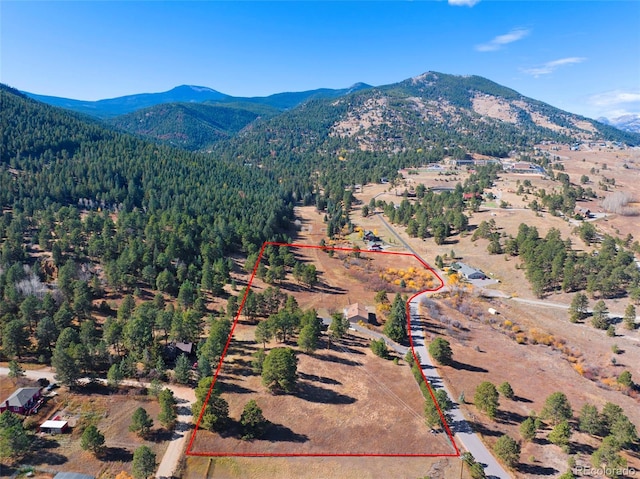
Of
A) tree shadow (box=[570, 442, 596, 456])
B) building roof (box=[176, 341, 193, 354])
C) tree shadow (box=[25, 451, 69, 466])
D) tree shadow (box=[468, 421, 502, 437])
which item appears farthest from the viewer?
building roof (box=[176, 341, 193, 354])

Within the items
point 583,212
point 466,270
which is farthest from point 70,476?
point 583,212

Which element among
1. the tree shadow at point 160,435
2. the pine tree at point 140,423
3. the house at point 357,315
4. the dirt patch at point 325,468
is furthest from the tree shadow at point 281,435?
the house at point 357,315

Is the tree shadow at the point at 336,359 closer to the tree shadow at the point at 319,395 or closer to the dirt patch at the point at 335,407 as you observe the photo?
the dirt patch at the point at 335,407

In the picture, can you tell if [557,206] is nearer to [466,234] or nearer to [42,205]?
[466,234]

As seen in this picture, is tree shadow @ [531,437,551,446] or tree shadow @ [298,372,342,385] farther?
tree shadow @ [298,372,342,385]

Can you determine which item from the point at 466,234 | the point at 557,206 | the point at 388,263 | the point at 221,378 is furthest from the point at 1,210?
the point at 557,206

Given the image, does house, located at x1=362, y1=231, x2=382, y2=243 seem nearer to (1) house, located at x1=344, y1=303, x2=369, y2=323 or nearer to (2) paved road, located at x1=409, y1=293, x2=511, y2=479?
(1) house, located at x1=344, y1=303, x2=369, y2=323

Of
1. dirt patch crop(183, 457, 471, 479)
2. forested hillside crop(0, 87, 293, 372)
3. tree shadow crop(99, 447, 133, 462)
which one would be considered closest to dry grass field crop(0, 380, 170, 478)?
tree shadow crop(99, 447, 133, 462)
